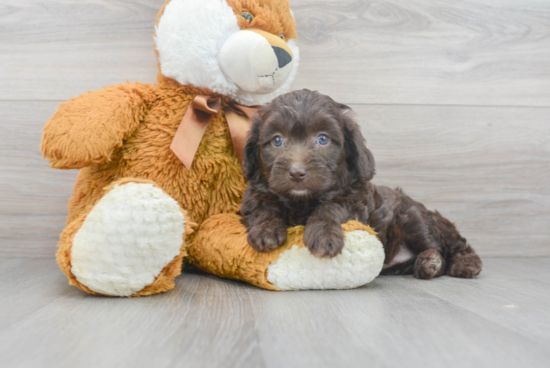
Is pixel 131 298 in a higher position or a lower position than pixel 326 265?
lower

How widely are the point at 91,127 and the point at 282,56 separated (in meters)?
0.80

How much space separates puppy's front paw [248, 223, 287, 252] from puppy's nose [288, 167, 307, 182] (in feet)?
0.69

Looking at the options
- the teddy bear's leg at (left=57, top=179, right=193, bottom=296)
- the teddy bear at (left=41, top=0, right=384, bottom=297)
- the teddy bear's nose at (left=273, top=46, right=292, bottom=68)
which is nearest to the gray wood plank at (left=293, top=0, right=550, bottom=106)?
the teddy bear at (left=41, top=0, right=384, bottom=297)

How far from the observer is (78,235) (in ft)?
4.66

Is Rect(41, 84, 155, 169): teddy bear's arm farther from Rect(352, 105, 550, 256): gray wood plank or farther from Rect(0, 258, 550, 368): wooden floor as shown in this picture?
Rect(352, 105, 550, 256): gray wood plank

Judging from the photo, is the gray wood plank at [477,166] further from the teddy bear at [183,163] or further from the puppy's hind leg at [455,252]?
the teddy bear at [183,163]

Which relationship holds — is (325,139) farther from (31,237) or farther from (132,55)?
(31,237)

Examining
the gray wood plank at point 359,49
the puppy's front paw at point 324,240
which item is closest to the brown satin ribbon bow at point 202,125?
the puppy's front paw at point 324,240

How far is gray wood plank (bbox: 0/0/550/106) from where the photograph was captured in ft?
7.60

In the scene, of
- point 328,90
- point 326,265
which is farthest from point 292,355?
point 328,90

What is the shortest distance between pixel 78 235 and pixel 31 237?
117 cm

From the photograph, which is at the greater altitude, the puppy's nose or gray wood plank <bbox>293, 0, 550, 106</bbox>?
gray wood plank <bbox>293, 0, 550, 106</bbox>

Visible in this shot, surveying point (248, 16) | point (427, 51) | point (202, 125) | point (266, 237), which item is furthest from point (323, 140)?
point (427, 51)

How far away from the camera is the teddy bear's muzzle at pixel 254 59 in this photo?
1.72 meters
